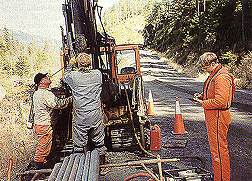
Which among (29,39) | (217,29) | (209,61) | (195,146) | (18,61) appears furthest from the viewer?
(217,29)

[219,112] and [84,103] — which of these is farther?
[84,103]

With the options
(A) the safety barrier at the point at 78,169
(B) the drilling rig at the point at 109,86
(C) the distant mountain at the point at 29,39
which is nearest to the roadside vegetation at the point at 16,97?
(C) the distant mountain at the point at 29,39

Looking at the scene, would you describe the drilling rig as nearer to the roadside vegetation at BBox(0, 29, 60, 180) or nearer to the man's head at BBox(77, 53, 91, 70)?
the man's head at BBox(77, 53, 91, 70)

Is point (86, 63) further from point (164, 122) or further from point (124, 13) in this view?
point (124, 13)

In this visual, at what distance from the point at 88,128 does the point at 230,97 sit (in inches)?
96.7

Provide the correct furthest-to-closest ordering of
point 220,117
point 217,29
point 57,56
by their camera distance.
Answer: point 217,29
point 57,56
point 220,117

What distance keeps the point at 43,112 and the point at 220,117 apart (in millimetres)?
3405

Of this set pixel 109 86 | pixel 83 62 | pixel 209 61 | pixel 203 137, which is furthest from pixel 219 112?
pixel 203 137

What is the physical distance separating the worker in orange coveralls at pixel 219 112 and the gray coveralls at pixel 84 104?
1895 millimetres

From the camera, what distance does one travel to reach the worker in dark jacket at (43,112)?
5.22 meters

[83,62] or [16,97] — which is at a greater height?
[83,62]

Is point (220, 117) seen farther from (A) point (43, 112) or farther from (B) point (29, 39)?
(B) point (29, 39)

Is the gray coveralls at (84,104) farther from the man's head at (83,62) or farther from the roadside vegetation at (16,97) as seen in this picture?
the roadside vegetation at (16,97)

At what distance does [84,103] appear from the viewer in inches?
180
